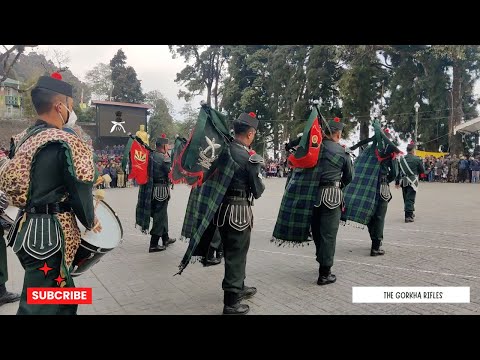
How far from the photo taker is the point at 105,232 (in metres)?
3.03

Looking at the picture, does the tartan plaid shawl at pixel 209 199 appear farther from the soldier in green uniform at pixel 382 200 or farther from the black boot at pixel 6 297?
the soldier in green uniform at pixel 382 200

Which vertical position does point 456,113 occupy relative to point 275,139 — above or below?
above

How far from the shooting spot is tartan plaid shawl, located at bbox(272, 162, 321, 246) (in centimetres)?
466

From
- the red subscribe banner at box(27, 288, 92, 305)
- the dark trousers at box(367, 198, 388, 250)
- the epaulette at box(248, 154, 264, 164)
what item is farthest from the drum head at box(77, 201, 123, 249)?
the dark trousers at box(367, 198, 388, 250)

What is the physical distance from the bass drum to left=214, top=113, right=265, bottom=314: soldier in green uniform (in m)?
1.01

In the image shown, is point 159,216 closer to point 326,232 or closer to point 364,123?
point 326,232

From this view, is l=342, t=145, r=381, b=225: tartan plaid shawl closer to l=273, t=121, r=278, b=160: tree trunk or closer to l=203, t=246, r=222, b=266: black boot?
l=203, t=246, r=222, b=266: black boot

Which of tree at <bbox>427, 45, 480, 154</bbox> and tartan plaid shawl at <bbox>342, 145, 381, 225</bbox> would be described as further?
tree at <bbox>427, 45, 480, 154</bbox>

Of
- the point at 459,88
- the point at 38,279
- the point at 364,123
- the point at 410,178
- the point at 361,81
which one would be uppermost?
the point at 361,81

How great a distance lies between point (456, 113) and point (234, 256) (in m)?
25.5

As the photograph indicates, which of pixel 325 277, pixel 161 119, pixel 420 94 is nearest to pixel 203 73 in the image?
pixel 161 119

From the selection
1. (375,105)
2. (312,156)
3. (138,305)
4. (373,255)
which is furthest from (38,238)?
(375,105)

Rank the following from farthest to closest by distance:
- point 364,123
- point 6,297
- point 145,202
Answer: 1. point 364,123
2. point 145,202
3. point 6,297

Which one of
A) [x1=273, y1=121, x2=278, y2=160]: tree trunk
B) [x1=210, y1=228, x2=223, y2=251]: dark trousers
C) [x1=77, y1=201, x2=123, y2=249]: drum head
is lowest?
[x1=210, y1=228, x2=223, y2=251]: dark trousers
